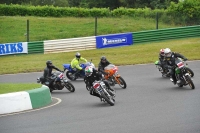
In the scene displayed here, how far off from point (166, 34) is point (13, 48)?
11116mm

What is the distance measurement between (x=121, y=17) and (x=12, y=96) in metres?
31.4

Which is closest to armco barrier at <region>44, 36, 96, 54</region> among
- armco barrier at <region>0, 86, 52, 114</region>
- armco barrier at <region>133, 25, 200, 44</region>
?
armco barrier at <region>133, 25, 200, 44</region>

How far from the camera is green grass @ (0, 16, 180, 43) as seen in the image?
39.4 meters

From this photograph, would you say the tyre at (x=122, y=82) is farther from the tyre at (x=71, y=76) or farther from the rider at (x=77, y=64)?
the tyre at (x=71, y=76)

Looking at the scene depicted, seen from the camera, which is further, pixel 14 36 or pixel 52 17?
pixel 52 17

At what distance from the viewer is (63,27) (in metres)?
41.4

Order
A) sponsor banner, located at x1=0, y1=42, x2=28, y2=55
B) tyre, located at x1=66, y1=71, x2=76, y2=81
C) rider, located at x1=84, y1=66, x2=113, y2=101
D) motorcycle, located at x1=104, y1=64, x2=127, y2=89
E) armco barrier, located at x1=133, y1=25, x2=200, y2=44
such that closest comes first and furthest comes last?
rider, located at x1=84, y1=66, x2=113, y2=101, motorcycle, located at x1=104, y1=64, x2=127, y2=89, tyre, located at x1=66, y1=71, x2=76, y2=81, sponsor banner, located at x1=0, y1=42, x2=28, y2=55, armco barrier, located at x1=133, y1=25, x2=200, y2=44

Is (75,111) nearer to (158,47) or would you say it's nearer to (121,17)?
(158,47)

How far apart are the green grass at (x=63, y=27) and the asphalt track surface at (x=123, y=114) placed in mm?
19051

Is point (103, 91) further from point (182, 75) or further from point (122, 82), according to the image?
point (122, 82)

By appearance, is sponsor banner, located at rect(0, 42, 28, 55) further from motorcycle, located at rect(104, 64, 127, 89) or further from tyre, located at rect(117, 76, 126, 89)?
tyre, located at rect(117, 76, 126, 89)


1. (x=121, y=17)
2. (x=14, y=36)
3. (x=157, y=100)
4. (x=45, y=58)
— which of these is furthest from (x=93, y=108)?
(x=121, y=17)

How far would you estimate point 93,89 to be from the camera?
16438 millimetres

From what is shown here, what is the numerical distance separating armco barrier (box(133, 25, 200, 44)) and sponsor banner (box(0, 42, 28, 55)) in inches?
312
